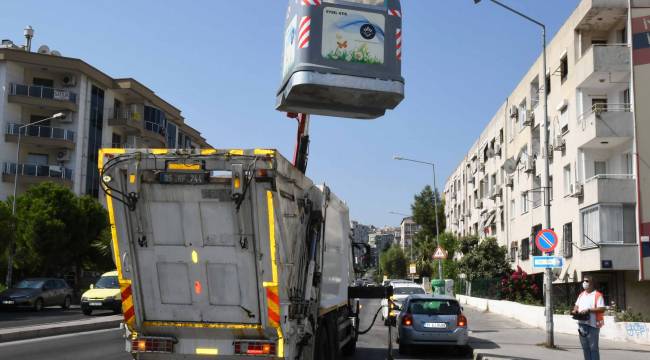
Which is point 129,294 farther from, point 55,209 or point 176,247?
point 55,209

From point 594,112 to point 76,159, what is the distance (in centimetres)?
3847

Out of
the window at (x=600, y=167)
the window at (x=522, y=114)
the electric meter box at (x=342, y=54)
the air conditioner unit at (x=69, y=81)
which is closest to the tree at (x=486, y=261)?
the window at (x=522, y=114)

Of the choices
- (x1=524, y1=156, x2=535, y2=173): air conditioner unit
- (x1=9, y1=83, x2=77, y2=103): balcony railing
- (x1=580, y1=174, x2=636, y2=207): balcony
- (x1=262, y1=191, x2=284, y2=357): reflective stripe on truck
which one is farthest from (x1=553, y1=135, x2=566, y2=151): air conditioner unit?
(x1=9, y1=83, x2=77, y2=103): balcony railing

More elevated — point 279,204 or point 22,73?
point 22,73

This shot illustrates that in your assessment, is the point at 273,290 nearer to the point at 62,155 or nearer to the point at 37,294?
the point at 37,294

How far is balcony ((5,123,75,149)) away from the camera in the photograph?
49.4 meters

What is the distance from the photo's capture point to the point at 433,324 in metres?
16.2

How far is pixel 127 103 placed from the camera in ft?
199

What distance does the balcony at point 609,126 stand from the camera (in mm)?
26453

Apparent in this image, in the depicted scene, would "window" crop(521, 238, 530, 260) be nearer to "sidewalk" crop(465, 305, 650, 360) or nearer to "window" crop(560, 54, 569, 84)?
"window" crop(560, 54, 569, 84)

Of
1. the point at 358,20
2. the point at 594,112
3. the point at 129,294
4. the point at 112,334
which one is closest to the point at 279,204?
the point at 129,294

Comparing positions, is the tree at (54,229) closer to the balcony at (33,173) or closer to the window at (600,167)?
the balcony at (33,173)

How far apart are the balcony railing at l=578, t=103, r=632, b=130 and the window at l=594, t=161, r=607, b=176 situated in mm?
1864

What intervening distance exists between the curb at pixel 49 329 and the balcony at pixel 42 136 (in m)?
30.5
